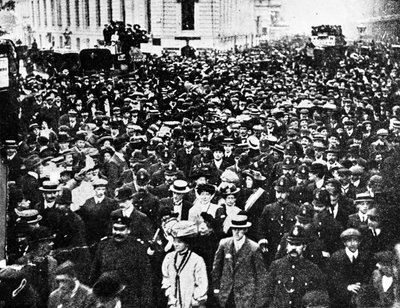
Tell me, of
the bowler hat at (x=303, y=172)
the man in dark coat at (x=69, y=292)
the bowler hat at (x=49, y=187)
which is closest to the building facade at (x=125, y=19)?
the bowler hat at (x=49, y=187)

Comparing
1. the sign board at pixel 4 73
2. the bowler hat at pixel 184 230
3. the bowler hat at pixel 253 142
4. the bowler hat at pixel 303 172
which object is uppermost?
the sign board at pixel 4 73

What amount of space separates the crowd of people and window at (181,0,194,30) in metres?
0.89

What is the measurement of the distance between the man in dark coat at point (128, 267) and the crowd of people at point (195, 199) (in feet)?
0.05

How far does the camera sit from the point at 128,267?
5.42 m

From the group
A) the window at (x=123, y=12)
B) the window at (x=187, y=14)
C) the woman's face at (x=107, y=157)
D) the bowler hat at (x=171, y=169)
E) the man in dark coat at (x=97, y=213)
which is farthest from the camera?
the window at (x=187, y=14)

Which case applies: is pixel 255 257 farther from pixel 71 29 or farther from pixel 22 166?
pixel 71 29

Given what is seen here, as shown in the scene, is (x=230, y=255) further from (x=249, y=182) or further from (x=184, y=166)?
(x=184, y=166)

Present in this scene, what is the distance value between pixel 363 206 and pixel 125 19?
3.99 meters

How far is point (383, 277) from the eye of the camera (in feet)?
18.1

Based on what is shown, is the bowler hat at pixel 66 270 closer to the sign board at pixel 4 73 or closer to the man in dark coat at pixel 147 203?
the man in dark coat at pixel 147 203

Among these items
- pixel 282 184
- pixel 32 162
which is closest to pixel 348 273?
pixel 282 184

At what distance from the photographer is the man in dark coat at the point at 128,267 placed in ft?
17.6

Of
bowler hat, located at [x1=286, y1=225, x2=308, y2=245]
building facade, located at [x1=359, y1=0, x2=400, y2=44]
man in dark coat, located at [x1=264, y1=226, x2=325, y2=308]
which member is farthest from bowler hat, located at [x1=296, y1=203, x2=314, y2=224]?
building facade, located at [x1=359, y1=0, x2=400, y2=44]

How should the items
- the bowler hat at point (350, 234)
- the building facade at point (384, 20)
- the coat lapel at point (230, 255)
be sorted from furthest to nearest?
the building facade at point (384, 20) < the bowler hat at point (350, 234) < the coat lapel at point (230, 255)
